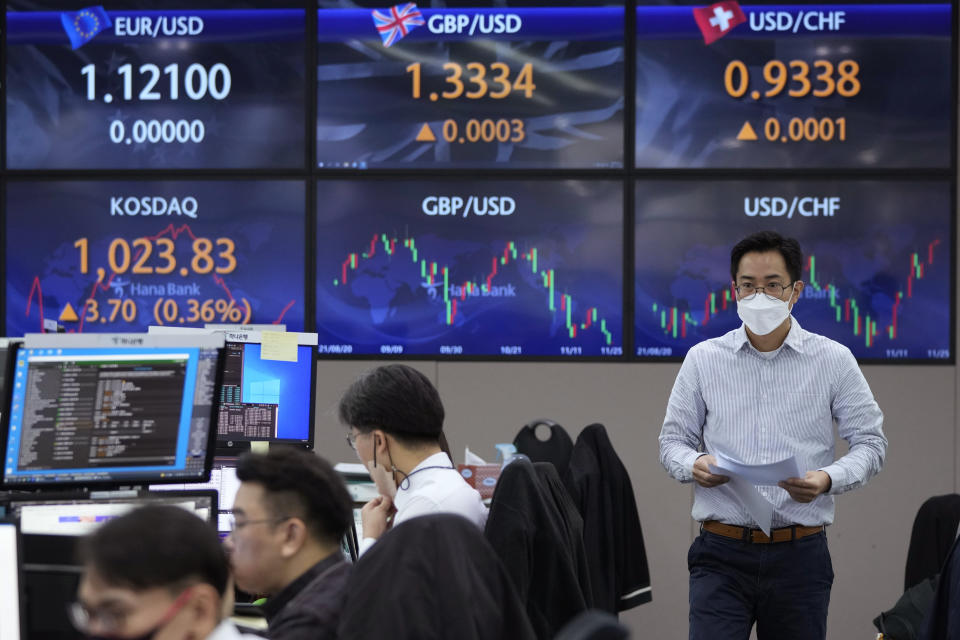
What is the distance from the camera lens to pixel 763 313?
2746mm

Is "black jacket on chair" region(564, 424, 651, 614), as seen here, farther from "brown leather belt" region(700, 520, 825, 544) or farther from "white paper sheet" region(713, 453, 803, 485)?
"white paper sheet" region(713, 453, 803, 485)

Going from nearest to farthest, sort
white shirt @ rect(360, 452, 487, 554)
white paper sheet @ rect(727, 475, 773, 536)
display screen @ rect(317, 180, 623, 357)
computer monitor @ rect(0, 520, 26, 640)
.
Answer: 1. computer monitor @ rect(0, 520, 26, 640)
2. white shirt @ rect(360, 452, 487, 554)
3. white paper sheet @ rect(727, 475, 773, 536)
4. display screen @ rect(317, 180, 623, 357)

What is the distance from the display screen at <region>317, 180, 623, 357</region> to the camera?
448 centimetres

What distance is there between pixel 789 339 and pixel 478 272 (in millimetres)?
1918

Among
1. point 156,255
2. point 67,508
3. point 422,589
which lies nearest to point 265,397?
point 67,508

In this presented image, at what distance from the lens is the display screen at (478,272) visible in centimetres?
448

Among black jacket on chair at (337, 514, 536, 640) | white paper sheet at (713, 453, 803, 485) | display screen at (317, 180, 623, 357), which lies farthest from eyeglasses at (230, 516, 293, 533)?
display screen at (317, 180, 623, 357)

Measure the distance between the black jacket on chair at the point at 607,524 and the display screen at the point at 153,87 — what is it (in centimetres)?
180

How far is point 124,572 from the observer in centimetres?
132

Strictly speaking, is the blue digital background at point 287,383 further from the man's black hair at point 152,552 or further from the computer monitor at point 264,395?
the man's black hair at point 152,552

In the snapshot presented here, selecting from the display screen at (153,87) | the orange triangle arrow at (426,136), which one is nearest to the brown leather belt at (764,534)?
the orange triangle arrow at (426,136)

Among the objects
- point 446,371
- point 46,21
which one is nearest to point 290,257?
point 446,371

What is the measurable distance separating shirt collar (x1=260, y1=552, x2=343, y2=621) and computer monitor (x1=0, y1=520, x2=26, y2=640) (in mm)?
452

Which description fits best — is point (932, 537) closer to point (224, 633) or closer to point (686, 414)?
point (686, 414)
